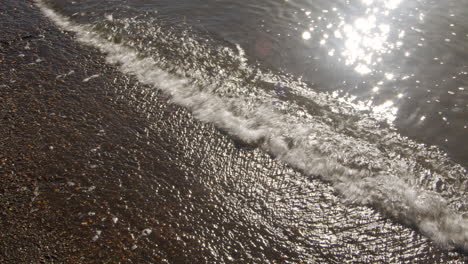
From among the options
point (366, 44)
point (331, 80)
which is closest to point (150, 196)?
point (331, 80)

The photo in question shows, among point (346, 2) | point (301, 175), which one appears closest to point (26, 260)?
point (301, 175)

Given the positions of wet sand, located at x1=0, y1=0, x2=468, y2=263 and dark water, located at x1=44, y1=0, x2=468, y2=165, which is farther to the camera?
dark water, located at x1=44, y1=0, x2=468, y2=165

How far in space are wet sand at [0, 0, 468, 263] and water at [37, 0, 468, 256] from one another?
318mm

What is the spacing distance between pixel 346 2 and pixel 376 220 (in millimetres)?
5432

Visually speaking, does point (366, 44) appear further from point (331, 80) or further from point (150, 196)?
point (150, 196)

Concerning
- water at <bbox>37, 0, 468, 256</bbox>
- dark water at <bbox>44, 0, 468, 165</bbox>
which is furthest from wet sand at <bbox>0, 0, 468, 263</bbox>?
dark water at <bbox>44, 0, 468, 165</bbox>

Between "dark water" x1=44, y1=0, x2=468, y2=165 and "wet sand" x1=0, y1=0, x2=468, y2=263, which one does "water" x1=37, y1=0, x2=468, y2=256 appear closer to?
"dark water" x1=44, y1=0, x2=468, y2=165

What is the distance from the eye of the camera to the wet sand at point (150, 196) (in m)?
3.26

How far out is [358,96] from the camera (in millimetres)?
5262

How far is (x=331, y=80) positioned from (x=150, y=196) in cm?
349

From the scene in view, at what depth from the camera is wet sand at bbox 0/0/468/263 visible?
326 cm

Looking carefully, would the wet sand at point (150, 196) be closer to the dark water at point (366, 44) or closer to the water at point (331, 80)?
the water at point (331, 80)

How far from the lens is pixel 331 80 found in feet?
18.2

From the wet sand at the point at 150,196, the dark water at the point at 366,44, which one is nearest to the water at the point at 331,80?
the dark water at the point at 366,44
